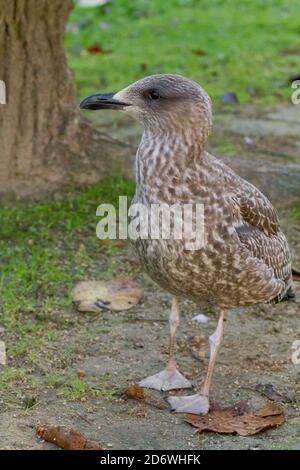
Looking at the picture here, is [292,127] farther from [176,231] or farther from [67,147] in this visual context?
[176,231]

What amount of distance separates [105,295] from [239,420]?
159cm

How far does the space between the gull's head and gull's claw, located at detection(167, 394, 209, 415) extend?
4.36 ft

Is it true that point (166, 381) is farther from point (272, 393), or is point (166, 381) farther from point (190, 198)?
point (190, 198)

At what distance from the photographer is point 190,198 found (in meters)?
5.01

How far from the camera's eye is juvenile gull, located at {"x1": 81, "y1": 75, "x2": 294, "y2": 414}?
501 centimetres

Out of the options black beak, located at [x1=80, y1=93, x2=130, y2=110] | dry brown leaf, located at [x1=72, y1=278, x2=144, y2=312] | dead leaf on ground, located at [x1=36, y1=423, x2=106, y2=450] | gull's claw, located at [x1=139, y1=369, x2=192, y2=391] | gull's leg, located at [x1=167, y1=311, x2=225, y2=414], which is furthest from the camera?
dry brown leaf, located at [x1=72, y1=278, x2=144, y2=312]

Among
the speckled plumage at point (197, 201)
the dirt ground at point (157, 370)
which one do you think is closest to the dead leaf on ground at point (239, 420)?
the dirt ground at point (157, 370)

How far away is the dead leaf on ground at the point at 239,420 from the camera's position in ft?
16.1

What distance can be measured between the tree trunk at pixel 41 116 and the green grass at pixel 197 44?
2.25m

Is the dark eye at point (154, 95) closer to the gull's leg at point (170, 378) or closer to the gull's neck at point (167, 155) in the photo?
the gull's neck at point (167, 155)

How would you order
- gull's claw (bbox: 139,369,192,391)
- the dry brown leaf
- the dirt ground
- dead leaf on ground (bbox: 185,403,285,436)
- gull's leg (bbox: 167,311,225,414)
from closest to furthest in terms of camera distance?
the dirt ground < dead leaf on ground (bbox: 185,403,285,436) < gull's leg (bbox: 167,311,225,414) < gull's claw (bbox: 139,369,192,391) < the dry brown leaf

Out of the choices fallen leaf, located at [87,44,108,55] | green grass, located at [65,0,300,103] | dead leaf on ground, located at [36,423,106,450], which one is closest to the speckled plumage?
dead leaf on ground, located at [36,423,106,450]

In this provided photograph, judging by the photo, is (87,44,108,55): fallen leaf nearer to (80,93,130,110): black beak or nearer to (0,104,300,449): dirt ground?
(0,104,300,449): dirt ground

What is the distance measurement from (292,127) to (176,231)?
15.0 feet
